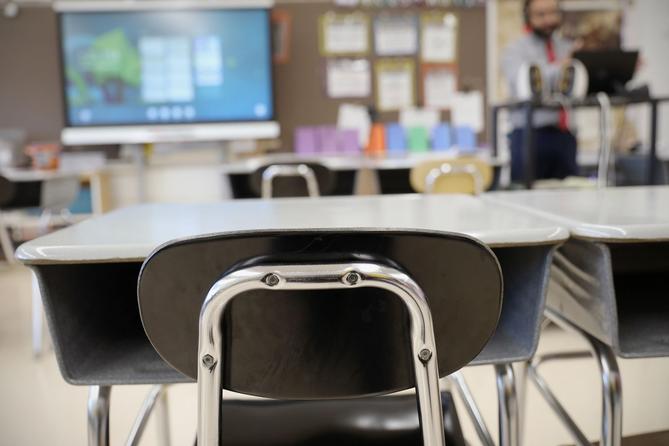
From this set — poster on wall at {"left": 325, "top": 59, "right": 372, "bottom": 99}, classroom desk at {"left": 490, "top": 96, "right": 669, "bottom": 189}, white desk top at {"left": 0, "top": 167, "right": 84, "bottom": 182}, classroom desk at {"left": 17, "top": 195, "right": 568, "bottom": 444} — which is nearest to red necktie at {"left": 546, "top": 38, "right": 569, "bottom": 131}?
classroom desk at {"left": 490, "top": 96, "right": 669, "bottom": 189}

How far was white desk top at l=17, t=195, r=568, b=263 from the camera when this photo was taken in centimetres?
75

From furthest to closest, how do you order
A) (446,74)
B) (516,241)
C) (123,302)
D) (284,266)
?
(446,74) < (123,302) < (516,241) < (284,266)

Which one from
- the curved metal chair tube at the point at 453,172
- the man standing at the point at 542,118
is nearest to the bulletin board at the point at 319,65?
the man standing at the point at 542,118

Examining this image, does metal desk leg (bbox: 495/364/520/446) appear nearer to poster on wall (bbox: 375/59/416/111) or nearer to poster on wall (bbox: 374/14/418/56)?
poster on wall (bbox: 375/59/416/111)

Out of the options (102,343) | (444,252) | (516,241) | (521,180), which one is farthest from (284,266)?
(521,180)

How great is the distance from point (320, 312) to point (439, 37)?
433cm

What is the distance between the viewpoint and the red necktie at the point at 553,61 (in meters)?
3.13

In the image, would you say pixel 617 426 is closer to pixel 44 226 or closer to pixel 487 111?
pixel 487 111

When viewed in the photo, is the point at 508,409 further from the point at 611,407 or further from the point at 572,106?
the point at 572,106

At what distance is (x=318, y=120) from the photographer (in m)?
4.62

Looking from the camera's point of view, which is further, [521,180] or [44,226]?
[44,226]

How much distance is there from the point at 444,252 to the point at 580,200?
0.71m

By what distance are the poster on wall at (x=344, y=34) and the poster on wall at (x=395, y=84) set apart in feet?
0.67

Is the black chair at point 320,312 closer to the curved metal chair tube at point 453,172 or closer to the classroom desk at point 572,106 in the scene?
the curved metal chair tube at point 453,172
